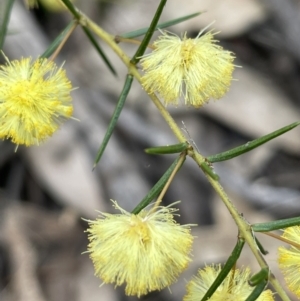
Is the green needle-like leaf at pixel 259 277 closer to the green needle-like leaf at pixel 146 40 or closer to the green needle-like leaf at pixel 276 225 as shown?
the green needle-like leaf at pixel 276 225

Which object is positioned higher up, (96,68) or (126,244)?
(96,68)

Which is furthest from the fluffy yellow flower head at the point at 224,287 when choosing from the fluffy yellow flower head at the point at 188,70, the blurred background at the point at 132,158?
the blurred background at the point at 132,158

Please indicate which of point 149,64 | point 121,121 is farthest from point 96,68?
point 149,64

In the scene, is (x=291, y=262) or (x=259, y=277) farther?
(x=291, y=262)

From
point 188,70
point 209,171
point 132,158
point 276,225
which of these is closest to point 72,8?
point 188,70

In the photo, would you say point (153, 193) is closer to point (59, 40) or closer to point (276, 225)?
point (276, 225)

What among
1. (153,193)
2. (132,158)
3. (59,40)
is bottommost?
(153,193)

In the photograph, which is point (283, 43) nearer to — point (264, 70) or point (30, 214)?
point (264, 70)
